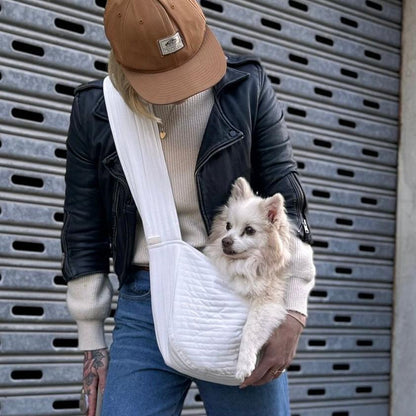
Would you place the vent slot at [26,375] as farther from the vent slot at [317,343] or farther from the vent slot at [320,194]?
the vent slot at [320,194]

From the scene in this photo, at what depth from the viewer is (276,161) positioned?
257cm

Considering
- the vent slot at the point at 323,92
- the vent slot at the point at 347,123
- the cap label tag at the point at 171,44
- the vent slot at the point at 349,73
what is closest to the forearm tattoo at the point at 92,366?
the cap label tag at the point at 171,44

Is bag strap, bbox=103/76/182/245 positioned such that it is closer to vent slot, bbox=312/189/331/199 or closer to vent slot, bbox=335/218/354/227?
vent slot, bbox=312/189/331/199

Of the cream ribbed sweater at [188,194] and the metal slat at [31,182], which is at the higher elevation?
the cream ribbed sweater at [188,194]

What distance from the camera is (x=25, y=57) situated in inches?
171

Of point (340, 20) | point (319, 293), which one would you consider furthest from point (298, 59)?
point (319, 293)

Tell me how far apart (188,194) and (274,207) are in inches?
10.5

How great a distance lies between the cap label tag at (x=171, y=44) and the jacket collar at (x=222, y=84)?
23 cm

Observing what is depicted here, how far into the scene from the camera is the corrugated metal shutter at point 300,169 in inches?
171

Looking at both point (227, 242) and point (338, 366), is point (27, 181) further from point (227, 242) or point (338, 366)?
point (338, 366)

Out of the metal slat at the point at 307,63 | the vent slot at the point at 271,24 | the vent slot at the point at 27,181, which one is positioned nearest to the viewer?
the vent slot at the point at 27,181

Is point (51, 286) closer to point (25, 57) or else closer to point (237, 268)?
point (25, 57)

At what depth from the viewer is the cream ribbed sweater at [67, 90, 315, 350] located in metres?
2.48

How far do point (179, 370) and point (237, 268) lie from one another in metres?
0.34
